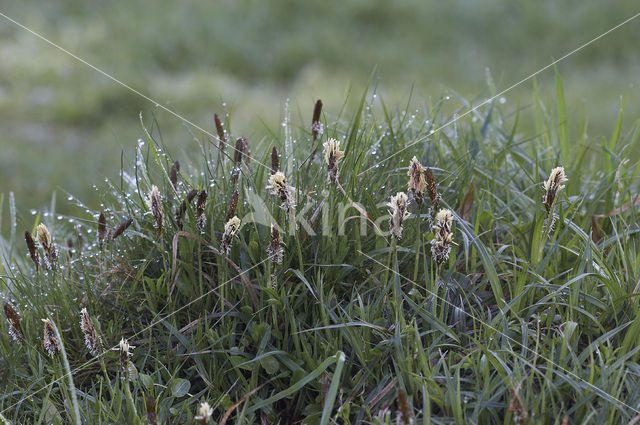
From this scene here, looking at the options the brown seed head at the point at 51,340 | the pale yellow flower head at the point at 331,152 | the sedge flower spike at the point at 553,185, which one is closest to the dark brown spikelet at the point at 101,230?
the brown seed head at the point at 51,340

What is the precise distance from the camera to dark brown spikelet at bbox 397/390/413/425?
119 cm

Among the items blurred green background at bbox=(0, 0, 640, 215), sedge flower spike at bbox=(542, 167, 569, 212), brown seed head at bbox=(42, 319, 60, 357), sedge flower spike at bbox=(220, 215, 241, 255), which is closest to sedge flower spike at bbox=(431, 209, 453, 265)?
sedge flower spike at bbox=(542, 167, 569, 212)

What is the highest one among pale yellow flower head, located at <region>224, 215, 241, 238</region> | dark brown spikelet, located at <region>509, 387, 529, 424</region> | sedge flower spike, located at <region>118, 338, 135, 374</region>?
pale yellow flower head, located at <region>224, 215, 241, 238</region>

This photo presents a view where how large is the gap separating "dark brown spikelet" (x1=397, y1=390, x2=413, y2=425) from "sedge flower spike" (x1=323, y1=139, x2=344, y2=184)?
62cm

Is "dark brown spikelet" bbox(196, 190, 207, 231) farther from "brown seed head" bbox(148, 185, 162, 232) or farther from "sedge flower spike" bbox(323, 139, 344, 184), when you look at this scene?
"sedge flower spike" bbox(323, 139, 344, 184)

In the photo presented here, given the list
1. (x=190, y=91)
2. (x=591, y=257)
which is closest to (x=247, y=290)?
(x=591, y=257)

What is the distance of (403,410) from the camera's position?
3.97 ft

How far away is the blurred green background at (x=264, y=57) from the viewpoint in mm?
6016

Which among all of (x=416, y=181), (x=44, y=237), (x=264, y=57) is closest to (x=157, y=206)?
(x=44, y=237)

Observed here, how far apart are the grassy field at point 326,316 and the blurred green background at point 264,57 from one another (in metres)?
3.72

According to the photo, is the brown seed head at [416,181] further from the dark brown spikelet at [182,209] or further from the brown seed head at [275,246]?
the dark brown spikelet at [182,209]

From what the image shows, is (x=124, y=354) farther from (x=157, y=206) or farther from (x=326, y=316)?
(x=326, y=316)

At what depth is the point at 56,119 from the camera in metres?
6.09

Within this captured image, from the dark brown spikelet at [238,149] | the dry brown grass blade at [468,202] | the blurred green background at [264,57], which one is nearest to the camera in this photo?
the dark brown spikelet at [238,149]
